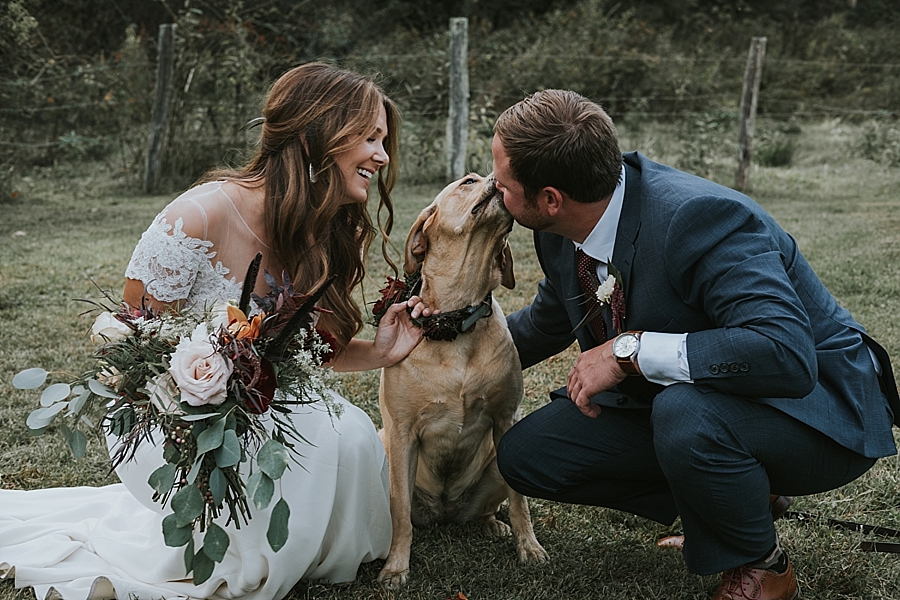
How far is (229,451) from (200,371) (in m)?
0.20

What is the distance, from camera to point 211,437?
2092 mm

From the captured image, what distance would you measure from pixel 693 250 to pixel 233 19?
11720 millimetres

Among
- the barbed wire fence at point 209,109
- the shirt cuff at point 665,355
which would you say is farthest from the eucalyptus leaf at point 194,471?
the barbed wire fence at point 209,109

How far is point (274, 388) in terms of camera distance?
Answer: 2246 mm

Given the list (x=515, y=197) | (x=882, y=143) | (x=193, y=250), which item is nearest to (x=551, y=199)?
(x=515, y=197)

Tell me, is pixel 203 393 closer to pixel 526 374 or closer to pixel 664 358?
pixel 664 358

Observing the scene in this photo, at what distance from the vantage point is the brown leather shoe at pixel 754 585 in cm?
261

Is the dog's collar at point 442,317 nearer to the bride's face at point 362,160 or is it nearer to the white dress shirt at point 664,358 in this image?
the bride's face at point 362,160

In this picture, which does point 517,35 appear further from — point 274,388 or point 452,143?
point 274,388

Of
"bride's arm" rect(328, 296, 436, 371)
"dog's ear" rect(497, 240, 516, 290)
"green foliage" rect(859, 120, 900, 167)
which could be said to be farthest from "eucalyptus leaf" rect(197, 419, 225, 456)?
"green foliage" rect(859, 120, 900, 167)

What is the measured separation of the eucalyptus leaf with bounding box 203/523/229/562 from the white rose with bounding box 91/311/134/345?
0.55 m

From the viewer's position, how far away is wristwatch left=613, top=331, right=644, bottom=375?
2504mm

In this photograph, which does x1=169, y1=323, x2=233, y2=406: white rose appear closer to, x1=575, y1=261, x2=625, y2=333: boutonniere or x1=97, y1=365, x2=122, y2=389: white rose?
x1=97, y1=365, x2=122, y2=389: white rose

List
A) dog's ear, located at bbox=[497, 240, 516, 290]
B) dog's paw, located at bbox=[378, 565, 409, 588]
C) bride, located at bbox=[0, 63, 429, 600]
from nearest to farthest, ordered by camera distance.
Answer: bride, located at bbox=[0, 63, 429, 600] → dog's paw, located at bbox=[378, 565, 409, 588] → dog's ear, located at bbox=[497, 240, 516, 290]
